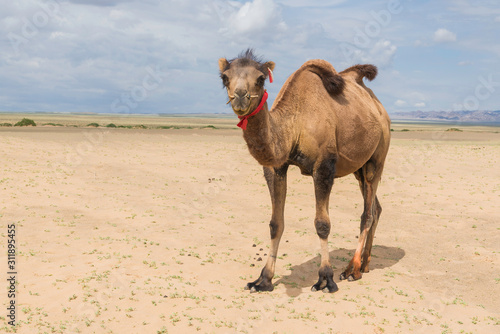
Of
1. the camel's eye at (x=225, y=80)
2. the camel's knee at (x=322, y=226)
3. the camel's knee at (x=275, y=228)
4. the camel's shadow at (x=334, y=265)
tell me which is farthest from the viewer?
the camel's shadow at (x=334, y=265)

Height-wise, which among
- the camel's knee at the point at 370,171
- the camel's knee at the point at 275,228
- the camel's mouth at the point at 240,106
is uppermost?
the camel's mouth at the point at 240,106

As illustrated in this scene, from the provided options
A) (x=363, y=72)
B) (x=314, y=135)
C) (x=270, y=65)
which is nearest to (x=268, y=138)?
(x=270, y=65)

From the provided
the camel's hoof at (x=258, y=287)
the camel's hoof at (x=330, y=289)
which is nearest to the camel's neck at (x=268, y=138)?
the camel's hoof at (x=258, y=287)

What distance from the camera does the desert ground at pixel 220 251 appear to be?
7355 mm

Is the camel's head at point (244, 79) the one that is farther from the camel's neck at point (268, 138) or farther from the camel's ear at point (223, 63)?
the camel's neck at point (268, 138)

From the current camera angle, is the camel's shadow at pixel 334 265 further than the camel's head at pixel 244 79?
Yes

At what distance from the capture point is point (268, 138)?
7.02m

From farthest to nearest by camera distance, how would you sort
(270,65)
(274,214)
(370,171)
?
(370,171) < (274,214) < (270,65)

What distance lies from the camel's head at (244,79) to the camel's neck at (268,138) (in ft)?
0.93

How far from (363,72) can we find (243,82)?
520 centimetres

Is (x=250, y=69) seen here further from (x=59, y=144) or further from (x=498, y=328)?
(x=59, y=144)

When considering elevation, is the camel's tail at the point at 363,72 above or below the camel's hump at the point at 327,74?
above

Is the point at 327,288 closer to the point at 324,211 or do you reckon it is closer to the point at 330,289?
the point at 330,289

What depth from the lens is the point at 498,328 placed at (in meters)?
7.29
